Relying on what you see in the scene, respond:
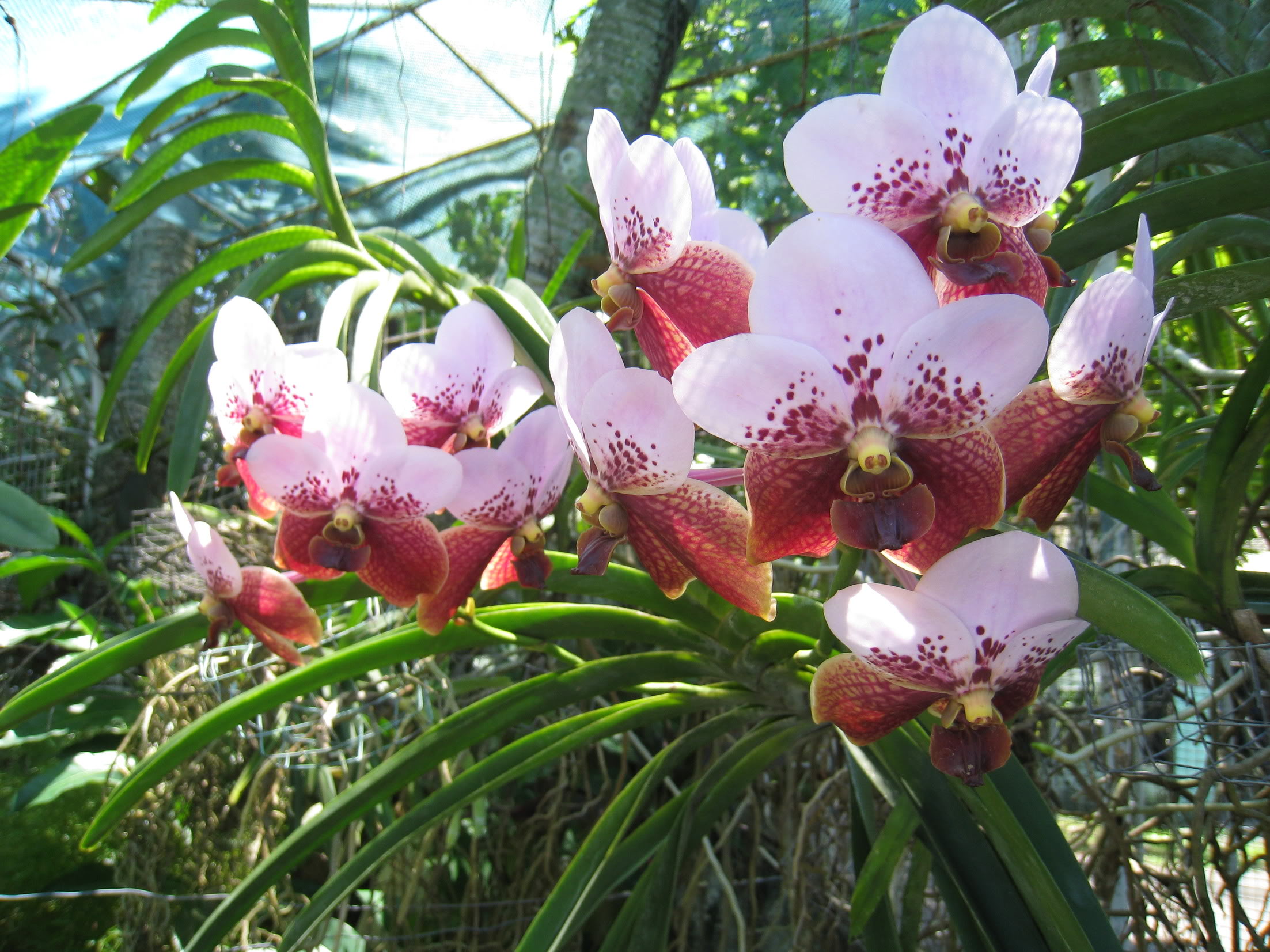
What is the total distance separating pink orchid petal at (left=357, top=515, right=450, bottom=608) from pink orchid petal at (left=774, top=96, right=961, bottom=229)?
29 cm

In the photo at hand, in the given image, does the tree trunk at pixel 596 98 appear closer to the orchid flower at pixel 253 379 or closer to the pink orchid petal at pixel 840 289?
the orchid flower at pixel 253 379

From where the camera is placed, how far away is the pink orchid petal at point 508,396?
0.58 meters

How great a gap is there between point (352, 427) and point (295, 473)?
0.04 m

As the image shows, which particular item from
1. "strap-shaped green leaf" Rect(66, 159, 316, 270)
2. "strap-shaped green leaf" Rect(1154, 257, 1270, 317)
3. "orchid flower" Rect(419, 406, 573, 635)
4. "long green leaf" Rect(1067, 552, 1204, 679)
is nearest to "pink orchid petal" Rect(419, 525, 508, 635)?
"orchid flower" Rect(419, 406, 573, 635)

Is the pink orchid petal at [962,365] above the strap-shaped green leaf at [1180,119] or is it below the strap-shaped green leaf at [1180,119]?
below

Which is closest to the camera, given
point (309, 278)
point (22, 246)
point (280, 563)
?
point (280, 563)

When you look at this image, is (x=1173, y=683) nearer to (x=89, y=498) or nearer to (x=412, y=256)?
(x=412, y=256)

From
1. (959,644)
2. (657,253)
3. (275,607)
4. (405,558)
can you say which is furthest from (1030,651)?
(275,607)

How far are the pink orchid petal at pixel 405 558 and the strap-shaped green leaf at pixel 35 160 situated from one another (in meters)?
0.62

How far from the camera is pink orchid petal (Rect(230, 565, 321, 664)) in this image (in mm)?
562

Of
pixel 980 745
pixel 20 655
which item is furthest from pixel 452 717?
pixel 20 655

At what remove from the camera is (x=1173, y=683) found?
579mm

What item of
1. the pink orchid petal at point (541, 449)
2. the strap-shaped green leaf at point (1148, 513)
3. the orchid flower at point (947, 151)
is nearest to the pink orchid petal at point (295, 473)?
the pink orchid petal at point (541, 449)

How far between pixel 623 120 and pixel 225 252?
63cm
